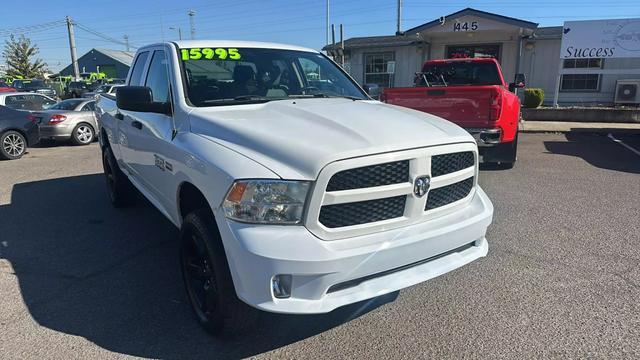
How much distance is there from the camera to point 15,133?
10.9 meters

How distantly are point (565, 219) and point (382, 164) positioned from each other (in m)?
3.75

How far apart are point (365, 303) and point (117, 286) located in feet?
6.62

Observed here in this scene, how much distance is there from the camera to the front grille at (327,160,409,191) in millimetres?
2506

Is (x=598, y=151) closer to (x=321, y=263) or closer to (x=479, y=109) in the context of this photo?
(x=479, y=109)

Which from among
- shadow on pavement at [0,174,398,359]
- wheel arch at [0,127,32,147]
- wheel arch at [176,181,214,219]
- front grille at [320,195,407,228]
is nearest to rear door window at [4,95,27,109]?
wheel arch at [0,127,32,147]

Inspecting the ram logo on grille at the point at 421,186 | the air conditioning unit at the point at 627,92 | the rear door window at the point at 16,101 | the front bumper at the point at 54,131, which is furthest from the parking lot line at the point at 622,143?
the rear door window at the point at 16,101

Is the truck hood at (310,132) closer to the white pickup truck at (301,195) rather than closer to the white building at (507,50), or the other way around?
the white pickup truck at (301,195)

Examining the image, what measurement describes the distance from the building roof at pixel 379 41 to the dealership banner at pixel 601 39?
18.0 ft

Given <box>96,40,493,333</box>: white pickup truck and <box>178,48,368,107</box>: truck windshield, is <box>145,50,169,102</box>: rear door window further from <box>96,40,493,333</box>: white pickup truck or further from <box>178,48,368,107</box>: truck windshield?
<box>178,48,368,107</box>: truck windshield

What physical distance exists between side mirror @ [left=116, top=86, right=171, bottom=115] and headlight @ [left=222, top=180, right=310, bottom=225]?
1.38 metres

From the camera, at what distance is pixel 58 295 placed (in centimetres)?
369

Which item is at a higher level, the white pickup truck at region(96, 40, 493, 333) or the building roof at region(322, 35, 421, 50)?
the building roof at region(322, 35, 421, 50)

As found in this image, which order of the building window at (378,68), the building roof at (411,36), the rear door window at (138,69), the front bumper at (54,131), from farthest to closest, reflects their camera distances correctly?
the building window at (378,68) → the building roof at (411,36) → the front bumper at (54,131) → the rear door window at (138,69)

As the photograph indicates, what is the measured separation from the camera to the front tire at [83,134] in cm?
1280
